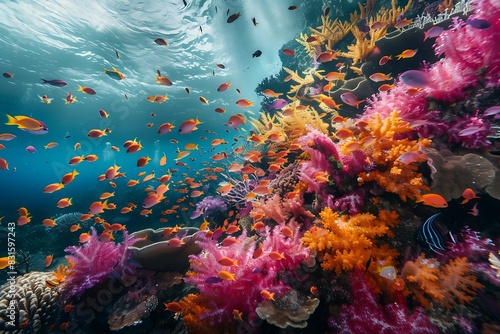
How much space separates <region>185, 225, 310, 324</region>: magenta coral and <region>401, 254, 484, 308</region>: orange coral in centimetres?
126

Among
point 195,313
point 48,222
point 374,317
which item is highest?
point 48,222

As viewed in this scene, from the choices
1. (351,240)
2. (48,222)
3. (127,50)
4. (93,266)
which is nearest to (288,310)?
(351,240)

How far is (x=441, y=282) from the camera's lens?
8.54 feet

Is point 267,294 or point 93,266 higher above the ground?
point 267,294

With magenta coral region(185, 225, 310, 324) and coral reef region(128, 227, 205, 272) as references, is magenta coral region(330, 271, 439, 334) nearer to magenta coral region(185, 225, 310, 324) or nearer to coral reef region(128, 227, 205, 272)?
magenta coral region(185, 225, 310, 324)

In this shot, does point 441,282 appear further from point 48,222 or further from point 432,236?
point 48,222

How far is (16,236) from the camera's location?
14.6 meters

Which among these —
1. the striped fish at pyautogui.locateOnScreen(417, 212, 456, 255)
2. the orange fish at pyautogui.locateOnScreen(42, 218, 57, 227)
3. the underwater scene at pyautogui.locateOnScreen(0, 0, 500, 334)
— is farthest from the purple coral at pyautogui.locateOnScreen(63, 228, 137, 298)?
the striped fish at pyautogui.locateOnScreen(417, 212, 456, 255)

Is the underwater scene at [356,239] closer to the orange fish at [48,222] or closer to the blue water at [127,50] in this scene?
the orange fish at [48,222]

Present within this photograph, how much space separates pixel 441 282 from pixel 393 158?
1.68 m

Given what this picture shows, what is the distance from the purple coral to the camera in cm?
415

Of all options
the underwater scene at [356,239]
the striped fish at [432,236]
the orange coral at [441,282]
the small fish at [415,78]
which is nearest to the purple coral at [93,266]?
the underwater scene at [356,239]

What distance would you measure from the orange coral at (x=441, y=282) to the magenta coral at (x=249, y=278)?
1.26 meters

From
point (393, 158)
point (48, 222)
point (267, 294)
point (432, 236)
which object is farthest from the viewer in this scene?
point (48, 222)
